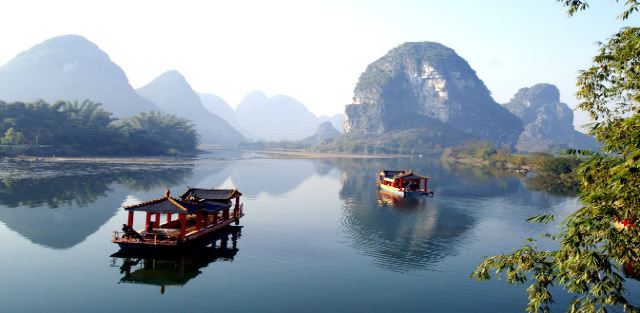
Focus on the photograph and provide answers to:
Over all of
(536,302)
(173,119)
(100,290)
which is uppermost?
(173,119)

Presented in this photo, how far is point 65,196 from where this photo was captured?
2195 inches

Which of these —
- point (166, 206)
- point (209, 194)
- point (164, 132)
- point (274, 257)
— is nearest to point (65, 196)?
point (209, 194)

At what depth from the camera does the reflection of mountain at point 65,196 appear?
38.3 meters

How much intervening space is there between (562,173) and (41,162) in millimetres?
112246

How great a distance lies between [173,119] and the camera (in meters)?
176

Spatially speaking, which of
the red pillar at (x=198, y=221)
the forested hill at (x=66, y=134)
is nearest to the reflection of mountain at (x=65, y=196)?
the red pillar at (x=198, y=221)

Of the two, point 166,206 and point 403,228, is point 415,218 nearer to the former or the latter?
point 403,228

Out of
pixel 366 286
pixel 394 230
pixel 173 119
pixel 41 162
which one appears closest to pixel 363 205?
pixel 394 230

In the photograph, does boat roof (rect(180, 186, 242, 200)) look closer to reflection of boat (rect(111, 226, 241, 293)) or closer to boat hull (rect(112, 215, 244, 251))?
reflection of boat (rect(111, 226, 241, 293))

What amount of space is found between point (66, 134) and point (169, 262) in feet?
354

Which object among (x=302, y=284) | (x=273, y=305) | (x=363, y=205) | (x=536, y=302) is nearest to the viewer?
(x=536, y=302)

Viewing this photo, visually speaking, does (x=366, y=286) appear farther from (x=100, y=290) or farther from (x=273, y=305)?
(x=100, y=290)

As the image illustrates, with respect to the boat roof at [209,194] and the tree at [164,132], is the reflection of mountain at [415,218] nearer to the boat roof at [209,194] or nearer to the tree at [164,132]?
the boat roof at [209,194]

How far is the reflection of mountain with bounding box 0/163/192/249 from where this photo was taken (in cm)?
3831
